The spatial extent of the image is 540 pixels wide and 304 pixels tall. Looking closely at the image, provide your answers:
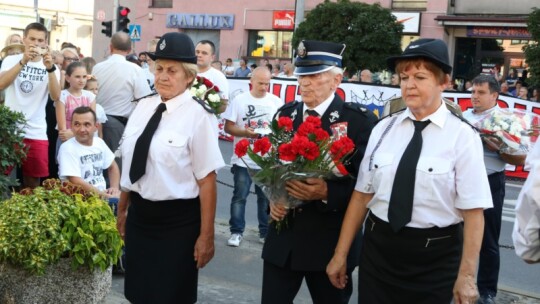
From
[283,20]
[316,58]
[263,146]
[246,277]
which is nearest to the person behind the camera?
[263,146]

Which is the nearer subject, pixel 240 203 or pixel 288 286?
pixel 288 286

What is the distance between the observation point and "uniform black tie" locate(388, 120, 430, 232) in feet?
13.1

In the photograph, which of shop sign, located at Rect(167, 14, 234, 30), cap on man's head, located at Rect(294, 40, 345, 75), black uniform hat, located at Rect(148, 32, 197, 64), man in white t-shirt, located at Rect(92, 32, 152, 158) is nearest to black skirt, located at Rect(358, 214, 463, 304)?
cap on man's head, located at Rect(294, 40, 345, 75)

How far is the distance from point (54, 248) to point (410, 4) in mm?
29033

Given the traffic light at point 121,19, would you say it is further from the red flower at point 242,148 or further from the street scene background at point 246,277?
the red flower at point 242,148

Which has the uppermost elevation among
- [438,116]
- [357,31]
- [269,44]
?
[357,31]

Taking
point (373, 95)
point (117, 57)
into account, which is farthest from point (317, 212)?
point (373, 95)

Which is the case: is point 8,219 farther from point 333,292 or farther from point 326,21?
point 326,21

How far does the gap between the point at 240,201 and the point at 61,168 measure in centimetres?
236

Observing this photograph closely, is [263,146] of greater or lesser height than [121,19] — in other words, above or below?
below

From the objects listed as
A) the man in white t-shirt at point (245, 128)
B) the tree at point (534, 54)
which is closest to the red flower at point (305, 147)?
the man in white t-shirt at point (245, 128)

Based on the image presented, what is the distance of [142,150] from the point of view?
15.0ft

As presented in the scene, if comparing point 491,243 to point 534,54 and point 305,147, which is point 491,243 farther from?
point 534,54

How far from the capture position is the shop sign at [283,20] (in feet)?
116
